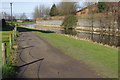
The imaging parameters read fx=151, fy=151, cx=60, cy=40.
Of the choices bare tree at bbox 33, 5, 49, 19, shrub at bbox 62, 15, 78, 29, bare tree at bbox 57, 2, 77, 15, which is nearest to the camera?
shrub at bbox 62, 15, 78, 29

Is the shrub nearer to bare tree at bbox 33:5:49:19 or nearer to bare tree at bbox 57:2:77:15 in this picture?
bare tree at bbox 57:2:77:15

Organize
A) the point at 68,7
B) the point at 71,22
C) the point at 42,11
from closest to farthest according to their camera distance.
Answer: the point at 71,22 → the point at 68,7 → the point at 42,11

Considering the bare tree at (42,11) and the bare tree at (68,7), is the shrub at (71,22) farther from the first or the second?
the bare tree at (42,11)

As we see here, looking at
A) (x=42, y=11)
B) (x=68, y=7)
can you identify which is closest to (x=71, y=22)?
(x=68, y=7)

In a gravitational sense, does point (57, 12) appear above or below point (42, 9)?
below

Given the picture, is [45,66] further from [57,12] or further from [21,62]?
[57,12]

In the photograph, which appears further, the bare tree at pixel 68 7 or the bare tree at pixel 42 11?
the bare tree at pixel 42 11

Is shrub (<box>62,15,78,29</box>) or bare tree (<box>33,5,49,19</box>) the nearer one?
shrub (<box>62,15,78,29</box>)

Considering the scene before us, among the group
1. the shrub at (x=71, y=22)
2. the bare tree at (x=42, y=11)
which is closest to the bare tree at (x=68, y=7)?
the shrub at (x=71, y=22)

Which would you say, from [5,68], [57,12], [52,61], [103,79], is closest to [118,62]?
[103,79]

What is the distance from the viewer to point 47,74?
6.98 m

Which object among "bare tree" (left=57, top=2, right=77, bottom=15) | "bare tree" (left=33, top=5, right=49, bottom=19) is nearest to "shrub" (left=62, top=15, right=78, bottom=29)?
"bare tree" (left=57, top=2, right=77, bottom=15)

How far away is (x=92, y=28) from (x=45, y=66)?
3636cm

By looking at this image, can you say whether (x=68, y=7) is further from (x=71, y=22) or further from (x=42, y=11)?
(x=42, y=11)
